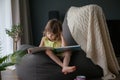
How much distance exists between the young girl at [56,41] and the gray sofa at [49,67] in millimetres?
59

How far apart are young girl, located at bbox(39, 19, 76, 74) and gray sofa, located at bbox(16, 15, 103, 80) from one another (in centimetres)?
6

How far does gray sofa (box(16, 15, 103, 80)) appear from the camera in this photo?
8.39 feet

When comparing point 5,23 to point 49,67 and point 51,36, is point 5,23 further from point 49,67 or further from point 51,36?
point 49,67

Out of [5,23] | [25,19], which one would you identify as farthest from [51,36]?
[25,19]

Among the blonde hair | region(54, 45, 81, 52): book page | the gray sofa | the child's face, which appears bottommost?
the gray sofa

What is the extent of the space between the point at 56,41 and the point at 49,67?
1.51ft

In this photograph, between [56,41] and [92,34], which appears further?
[56,41]

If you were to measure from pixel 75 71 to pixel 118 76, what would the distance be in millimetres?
579

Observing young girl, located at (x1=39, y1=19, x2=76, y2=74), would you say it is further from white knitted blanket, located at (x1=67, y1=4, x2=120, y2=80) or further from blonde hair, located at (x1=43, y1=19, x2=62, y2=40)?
white knitted blanket, located at (x1=67, y1=4, x2=120, y2=80)

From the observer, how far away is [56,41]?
2.93 metres

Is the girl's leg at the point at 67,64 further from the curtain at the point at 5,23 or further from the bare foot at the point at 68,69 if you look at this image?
the curtain at the point at 5,23

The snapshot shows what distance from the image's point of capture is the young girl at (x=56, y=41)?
255cm

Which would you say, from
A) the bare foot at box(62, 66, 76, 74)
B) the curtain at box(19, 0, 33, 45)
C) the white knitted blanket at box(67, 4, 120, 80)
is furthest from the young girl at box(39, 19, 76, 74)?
the curtain at box(19, 0, 33, 45)

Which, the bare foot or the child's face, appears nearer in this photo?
the bare foot
